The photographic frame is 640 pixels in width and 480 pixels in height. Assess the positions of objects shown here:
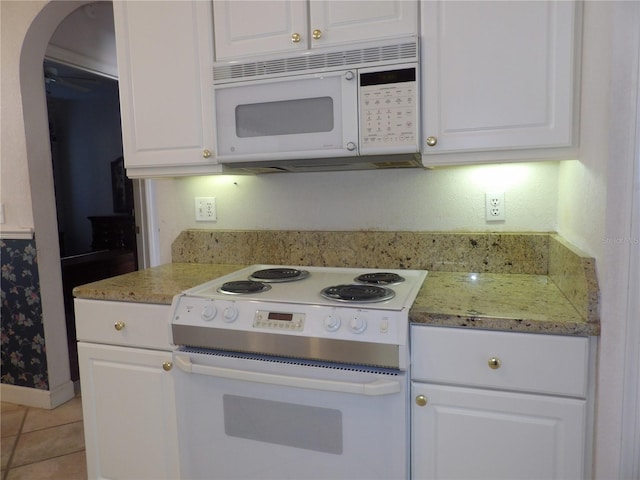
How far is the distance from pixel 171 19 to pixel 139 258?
209 centimetres

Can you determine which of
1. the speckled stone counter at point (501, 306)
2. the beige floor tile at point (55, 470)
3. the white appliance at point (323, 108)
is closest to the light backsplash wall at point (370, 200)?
the white appliance at point (323, 108)

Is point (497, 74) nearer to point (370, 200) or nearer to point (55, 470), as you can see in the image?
point (370, 200)

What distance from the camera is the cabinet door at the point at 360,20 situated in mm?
1423

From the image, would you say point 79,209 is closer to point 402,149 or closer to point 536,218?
point 402,149

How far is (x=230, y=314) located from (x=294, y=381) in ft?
0.92

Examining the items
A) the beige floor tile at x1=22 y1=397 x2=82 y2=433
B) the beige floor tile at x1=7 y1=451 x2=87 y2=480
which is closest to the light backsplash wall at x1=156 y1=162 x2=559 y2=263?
the beige floor tile at x1=7 y1=451 x2=87 y2=480

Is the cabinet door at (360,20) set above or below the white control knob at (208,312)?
above

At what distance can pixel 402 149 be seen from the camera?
1452mm

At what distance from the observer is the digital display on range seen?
4.31 feet

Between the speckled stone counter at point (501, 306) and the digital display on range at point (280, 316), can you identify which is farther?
the digital display on range at point (280, 316)

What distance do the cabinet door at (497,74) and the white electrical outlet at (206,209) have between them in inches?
42.3

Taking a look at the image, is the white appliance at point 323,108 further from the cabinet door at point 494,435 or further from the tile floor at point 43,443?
the tile floor at point 43,443

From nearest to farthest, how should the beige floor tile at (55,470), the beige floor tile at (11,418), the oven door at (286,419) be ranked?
1. the oven door at (286,419)
2. the beige floor tile at (55,470)
3. the beige floor tile at (11,418)

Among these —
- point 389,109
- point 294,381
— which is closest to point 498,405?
point 294,381
